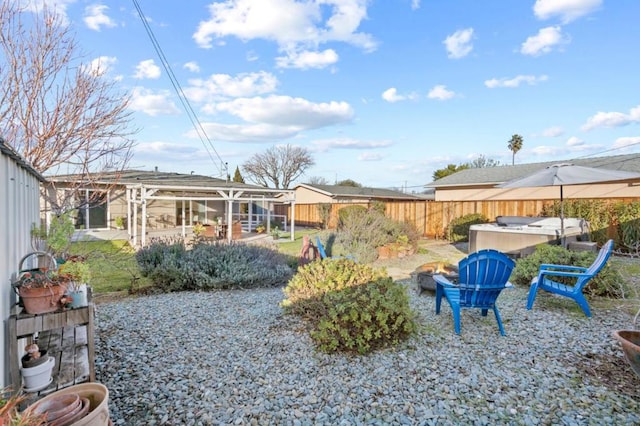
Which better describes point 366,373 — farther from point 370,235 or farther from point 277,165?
point 277,165

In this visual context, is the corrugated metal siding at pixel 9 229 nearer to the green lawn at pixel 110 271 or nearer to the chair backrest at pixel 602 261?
the green lawn at pixel 110 271

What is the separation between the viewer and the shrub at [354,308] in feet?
10.4

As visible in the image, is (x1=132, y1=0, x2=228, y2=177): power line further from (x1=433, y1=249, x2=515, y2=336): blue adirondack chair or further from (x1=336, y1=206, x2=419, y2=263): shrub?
(x1=433, y1=249, x2=515, y2=336): blue adirondack chair

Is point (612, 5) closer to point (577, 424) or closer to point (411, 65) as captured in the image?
point (411, 65)

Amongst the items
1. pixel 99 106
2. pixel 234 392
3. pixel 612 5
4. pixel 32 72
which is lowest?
pixel 234 392

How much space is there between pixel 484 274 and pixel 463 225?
982 centimetres

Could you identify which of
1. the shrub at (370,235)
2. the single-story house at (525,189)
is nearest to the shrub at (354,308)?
the shrub at (370,235)

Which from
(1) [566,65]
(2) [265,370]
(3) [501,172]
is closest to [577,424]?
(2) [265,370]

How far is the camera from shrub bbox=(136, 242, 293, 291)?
5.70m

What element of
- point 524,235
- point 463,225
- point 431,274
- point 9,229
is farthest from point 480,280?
point 463,225

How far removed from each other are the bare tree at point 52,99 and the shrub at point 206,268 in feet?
7.18

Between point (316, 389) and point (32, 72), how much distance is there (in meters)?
6.77

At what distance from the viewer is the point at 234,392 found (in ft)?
8.46

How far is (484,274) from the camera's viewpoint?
378 centimetres
